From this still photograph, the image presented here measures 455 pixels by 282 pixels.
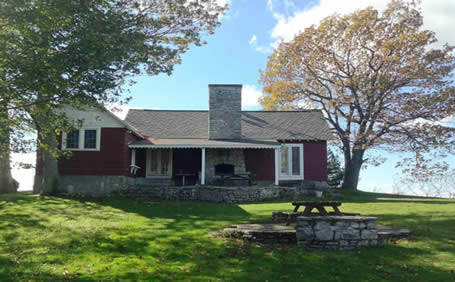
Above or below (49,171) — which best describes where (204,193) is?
below

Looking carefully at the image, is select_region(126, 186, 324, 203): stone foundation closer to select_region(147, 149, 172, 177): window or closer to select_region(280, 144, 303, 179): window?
select_region(147, 149, 172, 177): window

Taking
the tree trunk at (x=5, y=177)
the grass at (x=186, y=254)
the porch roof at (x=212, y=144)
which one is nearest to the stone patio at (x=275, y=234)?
the grass at (x=186, y=254)

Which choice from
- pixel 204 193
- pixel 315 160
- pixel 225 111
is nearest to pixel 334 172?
pixel 315 160

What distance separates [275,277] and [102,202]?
1125cm

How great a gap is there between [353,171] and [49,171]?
18941 mm

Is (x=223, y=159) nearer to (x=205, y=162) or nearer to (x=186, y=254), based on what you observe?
(x=205, y=162)

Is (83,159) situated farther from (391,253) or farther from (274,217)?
(391,253)

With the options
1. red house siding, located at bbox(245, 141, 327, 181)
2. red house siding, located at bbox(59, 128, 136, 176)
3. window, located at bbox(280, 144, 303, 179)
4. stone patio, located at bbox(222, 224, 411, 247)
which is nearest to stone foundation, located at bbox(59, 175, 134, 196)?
red house siding, located at bbox(59, 128, 136, 176)

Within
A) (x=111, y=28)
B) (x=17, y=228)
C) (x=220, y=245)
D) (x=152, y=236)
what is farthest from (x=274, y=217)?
(x=111, y=28)

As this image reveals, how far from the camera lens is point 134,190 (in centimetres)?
1773

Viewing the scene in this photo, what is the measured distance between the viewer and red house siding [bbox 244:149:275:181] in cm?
2142

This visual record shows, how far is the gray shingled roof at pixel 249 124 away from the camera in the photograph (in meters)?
22.1

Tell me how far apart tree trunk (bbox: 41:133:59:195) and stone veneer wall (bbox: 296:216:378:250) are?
543 inches

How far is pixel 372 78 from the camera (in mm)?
22000
